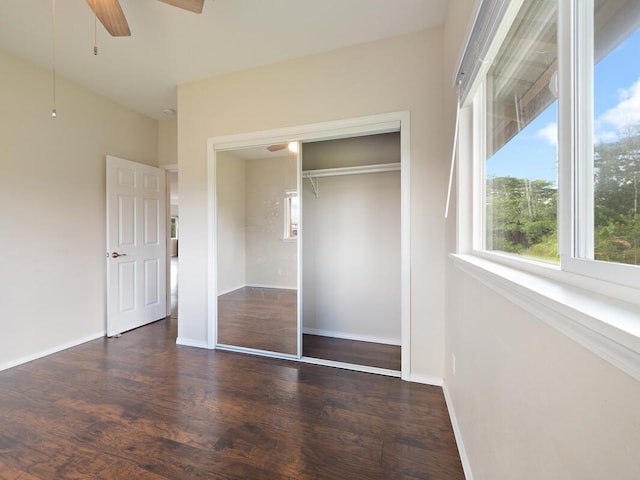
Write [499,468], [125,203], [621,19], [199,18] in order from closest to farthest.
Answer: [621,19] → [499,468] → [199,18] → [125,203]

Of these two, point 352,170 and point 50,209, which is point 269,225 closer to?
point 352,170

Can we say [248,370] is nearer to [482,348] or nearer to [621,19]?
[482,348]

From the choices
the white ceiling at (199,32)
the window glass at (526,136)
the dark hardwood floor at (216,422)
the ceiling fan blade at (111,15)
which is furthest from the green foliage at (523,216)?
the ceiling fan blade at (111,15)

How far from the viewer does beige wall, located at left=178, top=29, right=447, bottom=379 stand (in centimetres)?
218

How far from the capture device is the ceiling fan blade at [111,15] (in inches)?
64.7

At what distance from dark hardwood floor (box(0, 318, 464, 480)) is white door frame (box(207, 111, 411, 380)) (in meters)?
0.47

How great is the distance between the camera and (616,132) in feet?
1.82

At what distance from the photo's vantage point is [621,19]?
21.6 inches

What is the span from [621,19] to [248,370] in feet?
8.99

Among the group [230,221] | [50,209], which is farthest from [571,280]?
[50,209]

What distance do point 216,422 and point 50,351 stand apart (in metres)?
2.26

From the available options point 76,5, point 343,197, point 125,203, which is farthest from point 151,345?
point 76,5

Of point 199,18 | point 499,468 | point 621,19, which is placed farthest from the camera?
point 199,18

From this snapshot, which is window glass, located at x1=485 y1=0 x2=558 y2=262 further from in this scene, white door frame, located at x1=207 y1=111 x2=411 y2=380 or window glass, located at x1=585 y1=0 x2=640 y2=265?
white door frame, located at x1=207 y1=111 x2=411 y2=380
